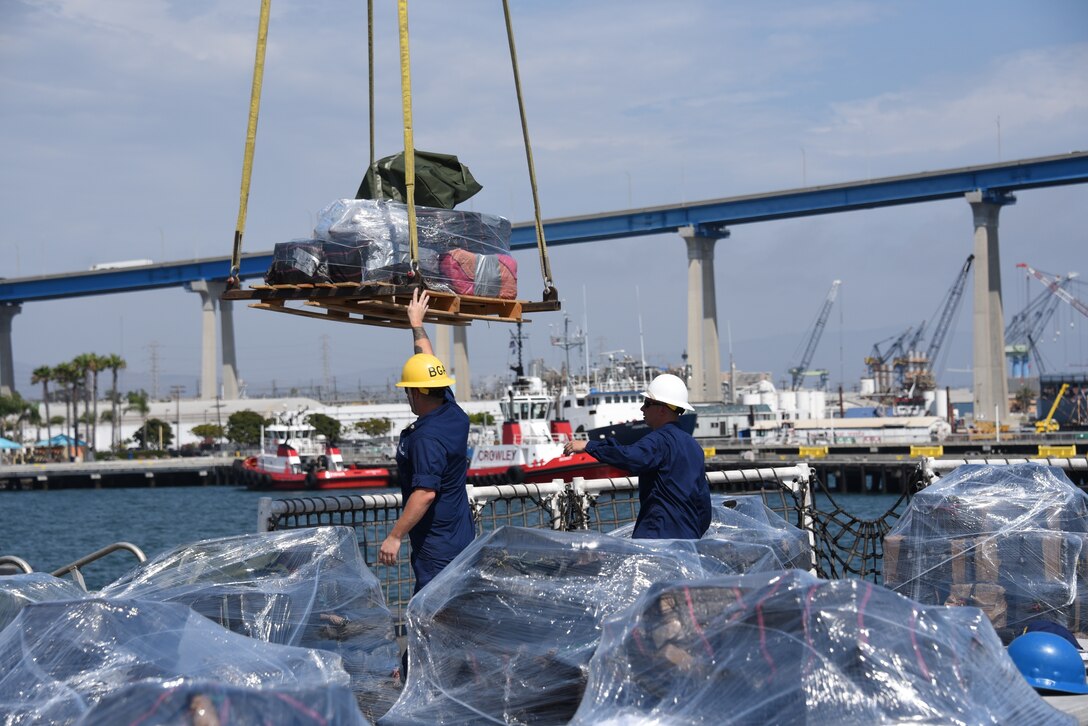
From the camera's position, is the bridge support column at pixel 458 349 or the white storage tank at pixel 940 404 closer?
the bridge support column at pixel 458 349

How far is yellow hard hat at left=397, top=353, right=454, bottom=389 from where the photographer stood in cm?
605

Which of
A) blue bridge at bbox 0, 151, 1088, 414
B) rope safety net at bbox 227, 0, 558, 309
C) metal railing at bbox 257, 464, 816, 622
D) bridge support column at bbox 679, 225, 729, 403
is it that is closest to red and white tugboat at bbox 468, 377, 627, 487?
blue bridge at bbox 0, 151, 1088, 414

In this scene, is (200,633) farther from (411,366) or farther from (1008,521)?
(1008,521)

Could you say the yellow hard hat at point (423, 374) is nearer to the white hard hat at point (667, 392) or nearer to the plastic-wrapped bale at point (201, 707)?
the white hard hat at point (667, 392)

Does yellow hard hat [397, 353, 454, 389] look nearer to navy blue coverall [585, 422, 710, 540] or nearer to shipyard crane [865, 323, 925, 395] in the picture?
navy blue coverall [585, 422, 710, 540]

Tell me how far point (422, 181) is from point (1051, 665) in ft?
15.8

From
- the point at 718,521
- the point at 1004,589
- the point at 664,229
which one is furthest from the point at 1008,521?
the point at 664,229

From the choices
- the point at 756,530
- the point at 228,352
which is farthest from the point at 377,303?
the point at 228,352

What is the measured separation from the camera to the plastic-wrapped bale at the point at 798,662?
3840 mm

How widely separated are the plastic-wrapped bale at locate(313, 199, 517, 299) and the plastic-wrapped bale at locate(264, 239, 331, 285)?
0.05m

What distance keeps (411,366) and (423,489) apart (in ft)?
2.13

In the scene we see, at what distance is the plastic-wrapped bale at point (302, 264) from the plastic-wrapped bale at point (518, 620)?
114 inches

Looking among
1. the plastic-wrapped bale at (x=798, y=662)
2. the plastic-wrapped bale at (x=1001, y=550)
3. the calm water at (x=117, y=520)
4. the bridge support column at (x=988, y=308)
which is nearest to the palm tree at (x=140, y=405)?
the calm water at (x=117, y=520)

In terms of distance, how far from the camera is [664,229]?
71.6m
